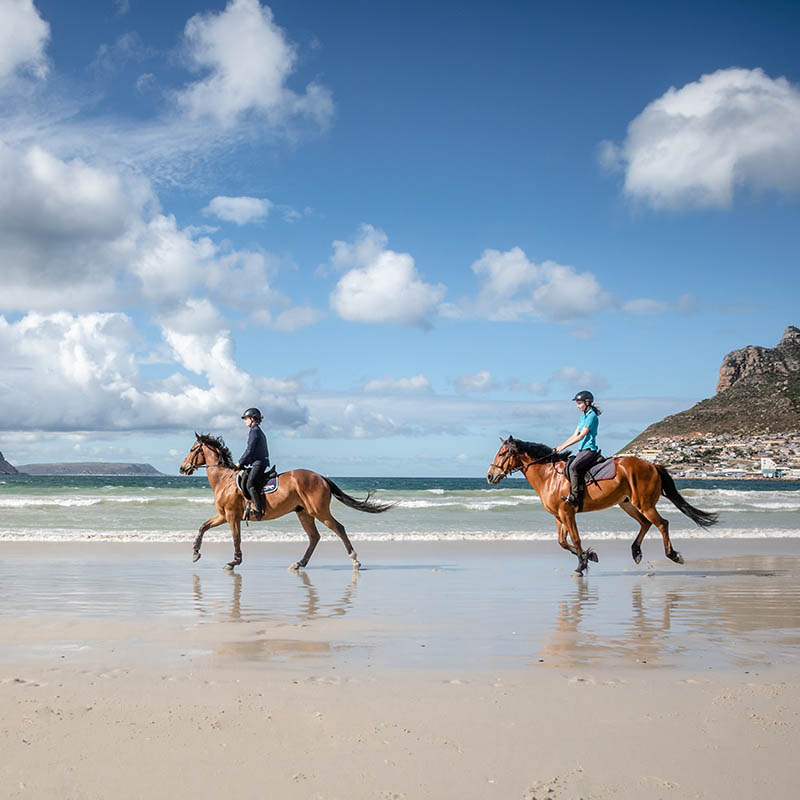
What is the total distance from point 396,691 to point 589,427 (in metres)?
7.18

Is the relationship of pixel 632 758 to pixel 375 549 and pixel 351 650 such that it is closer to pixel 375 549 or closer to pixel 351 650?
pixel 351 650

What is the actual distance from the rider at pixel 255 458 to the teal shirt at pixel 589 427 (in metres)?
4.92

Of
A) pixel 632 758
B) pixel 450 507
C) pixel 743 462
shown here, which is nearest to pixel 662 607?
pixel 632 758

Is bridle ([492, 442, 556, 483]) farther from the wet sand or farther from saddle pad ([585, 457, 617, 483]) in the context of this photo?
the wet sand

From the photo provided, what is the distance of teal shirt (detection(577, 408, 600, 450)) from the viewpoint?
11.1 m

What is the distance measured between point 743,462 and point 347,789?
9717 cm

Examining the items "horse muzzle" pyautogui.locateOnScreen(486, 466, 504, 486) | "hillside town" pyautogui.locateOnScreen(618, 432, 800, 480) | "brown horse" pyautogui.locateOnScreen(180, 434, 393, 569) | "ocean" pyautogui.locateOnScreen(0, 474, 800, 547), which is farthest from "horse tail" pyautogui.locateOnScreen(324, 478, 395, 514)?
"hillside town" pyautogui.locateOnScreen(618, 432, 800, 480)

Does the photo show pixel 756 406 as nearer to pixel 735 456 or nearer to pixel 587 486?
pixel 735 456

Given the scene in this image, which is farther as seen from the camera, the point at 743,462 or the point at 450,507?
the point at 743,462

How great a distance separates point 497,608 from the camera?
26.2ft

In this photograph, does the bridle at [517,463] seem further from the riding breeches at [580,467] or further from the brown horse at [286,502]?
the brown horse at [286,502]

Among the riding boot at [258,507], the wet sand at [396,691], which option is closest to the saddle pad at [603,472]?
the wet sand at [396,691]

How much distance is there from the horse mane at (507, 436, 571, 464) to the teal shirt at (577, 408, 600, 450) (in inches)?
20.8

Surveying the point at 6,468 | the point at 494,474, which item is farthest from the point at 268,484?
the point at 6,468
